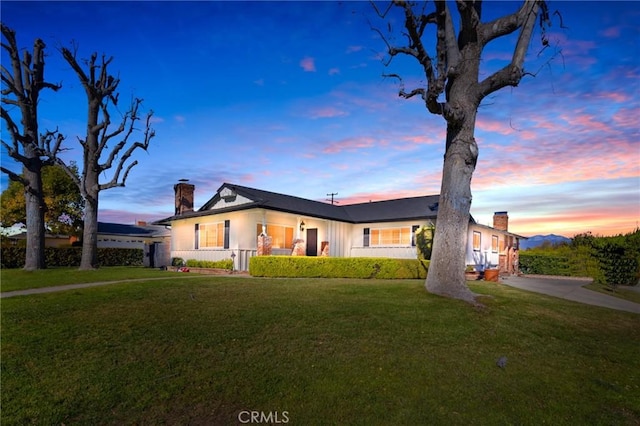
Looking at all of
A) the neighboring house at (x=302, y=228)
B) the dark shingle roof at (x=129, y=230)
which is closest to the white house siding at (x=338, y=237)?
the neighboring house at (x=302, y=228)

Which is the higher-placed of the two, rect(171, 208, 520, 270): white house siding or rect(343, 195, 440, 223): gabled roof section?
rect(343, 195, 440, 223): gabled roof section

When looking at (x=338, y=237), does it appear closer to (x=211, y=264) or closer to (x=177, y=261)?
(x=211, y=264)

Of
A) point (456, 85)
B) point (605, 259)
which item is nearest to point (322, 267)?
point (456, 85)

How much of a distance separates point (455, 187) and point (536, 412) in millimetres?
6180

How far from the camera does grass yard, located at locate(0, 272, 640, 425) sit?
13.3 feet

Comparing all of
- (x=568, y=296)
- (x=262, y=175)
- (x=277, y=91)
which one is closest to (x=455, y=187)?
(x=568, y=296)

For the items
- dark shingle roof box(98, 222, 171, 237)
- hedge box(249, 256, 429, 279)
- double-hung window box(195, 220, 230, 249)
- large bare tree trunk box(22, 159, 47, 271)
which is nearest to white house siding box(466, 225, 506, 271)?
hedge box(249, 256, 429, 279)

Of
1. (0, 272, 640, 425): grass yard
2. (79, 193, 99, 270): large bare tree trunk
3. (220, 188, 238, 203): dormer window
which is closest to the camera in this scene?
(0, 272, 640, 425): grass yard

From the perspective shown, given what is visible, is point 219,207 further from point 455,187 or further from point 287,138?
point 455,187

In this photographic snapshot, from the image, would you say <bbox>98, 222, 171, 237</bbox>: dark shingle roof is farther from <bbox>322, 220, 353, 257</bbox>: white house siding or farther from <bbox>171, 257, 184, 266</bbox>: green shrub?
<bbox>322, 220, 353, 257</bbox>: white house siding

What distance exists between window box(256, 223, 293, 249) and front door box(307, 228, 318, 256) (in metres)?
1.71

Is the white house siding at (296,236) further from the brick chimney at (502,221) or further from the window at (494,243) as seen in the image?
the brick chimney at (502,221)

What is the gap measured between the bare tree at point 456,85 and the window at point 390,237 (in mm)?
12378

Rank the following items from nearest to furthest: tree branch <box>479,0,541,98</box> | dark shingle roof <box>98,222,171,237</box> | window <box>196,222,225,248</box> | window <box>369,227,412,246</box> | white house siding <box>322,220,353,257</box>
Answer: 1. tree branch <box>479,0,541,98</box>
2. window <box>196,222,225,248</box>
3. window <box>369,227,412,246</box>
4. white house siding <box>322,220,353,257</box>
5. dark shingle roof <box>98,222,171,237</box>
